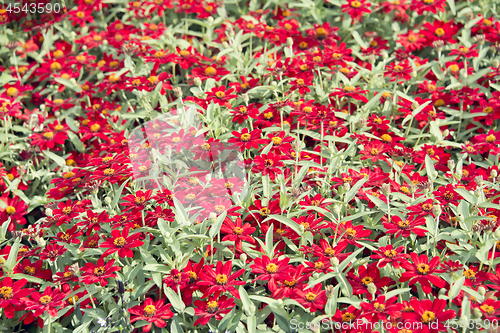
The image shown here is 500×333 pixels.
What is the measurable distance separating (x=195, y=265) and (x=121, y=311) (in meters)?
0.34

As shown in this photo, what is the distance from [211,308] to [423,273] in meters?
0.81

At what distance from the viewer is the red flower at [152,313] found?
66.9 inches

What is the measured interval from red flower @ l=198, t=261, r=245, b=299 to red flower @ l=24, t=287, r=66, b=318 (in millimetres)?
586

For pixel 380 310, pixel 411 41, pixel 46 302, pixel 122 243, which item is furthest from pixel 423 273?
pixel 411 41

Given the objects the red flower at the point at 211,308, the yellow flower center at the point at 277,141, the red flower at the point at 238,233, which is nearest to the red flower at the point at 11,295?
the red flower at the point at 211,308

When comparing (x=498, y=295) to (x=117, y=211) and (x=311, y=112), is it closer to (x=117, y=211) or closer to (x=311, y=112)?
(x=311, y=112)

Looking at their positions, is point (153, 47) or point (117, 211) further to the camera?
point (153, 47)

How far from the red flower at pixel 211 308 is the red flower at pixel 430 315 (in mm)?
641

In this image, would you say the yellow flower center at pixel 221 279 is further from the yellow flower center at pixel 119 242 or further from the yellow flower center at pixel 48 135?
the yellow flower center at pixel 48 135

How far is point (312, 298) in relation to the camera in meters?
1.71

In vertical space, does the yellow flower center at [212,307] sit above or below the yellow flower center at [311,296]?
below

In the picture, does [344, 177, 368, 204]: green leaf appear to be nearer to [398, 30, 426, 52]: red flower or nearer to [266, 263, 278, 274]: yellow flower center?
[266, 263, 278, 274]: yellow flower center

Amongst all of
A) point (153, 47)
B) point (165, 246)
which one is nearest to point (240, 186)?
point (165, 246)

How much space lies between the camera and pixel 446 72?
2871 millimetres
